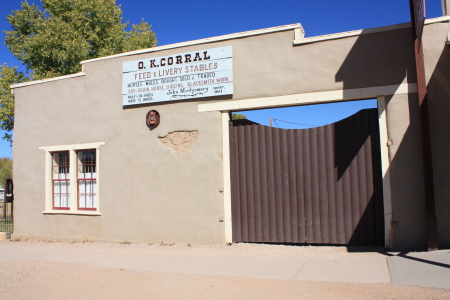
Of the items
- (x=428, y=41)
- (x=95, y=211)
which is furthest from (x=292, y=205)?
(x=95, y=211)

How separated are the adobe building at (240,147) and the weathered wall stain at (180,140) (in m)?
0.03

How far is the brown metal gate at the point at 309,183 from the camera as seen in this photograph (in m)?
8.91

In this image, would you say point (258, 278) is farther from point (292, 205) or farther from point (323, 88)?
point (323, 88)

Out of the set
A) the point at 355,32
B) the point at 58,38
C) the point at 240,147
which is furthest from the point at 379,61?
the point at 58,38

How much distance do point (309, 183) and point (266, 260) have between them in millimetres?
1939

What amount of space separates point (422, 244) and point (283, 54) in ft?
15.2

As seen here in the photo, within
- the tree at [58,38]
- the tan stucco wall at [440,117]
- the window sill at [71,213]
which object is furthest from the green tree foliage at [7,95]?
the tan stucco wall at [440,117]

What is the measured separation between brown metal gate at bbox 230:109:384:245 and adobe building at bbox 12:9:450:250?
0.07ft

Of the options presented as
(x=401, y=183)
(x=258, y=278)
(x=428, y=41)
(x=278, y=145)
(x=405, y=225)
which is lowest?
(x=258, y=278)

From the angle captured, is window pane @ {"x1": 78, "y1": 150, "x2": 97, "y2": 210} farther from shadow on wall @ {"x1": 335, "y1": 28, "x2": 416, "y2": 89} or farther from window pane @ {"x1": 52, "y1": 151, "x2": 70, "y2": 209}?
shadow on wall @ {"x1": 335, "y1": 28, "x2": 416, "y2": 89}

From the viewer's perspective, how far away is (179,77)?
417 inches

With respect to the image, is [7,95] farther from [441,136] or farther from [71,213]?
[441,136]

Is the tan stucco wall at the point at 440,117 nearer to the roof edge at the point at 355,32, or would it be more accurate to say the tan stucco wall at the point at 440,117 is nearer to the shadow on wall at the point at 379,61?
the roof edge at the point at 355,32

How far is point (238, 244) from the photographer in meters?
9.76
